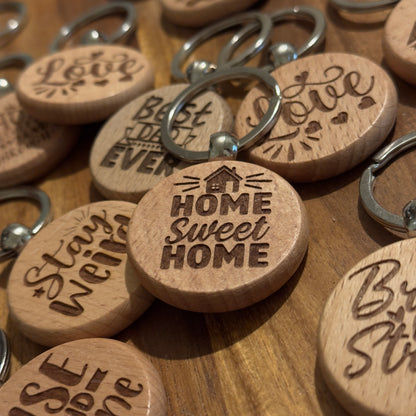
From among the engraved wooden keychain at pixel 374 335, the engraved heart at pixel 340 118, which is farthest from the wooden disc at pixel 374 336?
the engraved heart at pixel 340 118

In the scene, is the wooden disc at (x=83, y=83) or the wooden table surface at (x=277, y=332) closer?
the wooden table surface at (x=277, y=332)

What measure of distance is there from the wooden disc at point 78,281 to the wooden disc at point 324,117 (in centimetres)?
24

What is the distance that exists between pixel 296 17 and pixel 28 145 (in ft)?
1.87

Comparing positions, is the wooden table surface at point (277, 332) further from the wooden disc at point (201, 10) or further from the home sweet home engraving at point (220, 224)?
the wooden disc at point (201, 10)

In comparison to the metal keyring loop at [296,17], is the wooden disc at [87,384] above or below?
below

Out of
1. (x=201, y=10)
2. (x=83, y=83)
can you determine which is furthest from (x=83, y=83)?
(x=201, y=10)

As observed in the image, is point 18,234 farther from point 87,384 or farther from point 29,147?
point 87,384

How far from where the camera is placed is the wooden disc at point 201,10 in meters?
1.09

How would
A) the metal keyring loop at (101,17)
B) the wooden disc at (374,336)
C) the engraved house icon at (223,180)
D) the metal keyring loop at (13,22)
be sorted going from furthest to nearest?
the metal keyring loop at (13,22) < the metal keyring loop at (101,17) < the engraved house icon at (223,180) < the wooden disc at (374,336)

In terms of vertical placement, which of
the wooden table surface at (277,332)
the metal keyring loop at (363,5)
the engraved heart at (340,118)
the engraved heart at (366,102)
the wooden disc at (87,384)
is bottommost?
the wooden table surface at (277,332)

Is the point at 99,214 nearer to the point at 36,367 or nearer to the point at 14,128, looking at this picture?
the point at 36,367

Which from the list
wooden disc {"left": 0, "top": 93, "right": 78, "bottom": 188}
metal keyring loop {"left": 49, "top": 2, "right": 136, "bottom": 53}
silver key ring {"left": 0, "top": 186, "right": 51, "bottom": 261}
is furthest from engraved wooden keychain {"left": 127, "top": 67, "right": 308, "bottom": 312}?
metal keyring loop {"left": 49, "top": 2, "right": 136, "bottom": 53}

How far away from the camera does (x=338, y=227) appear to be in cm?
73

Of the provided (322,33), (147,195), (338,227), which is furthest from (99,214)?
(322,33)
